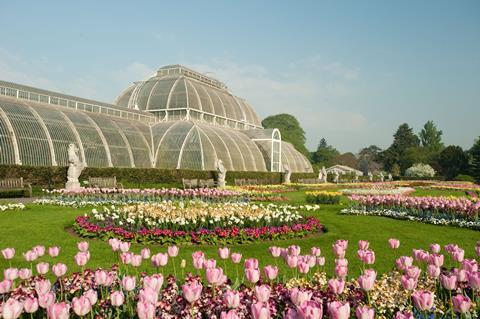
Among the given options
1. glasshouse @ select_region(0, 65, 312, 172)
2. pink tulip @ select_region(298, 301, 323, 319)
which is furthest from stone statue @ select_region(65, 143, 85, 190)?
pink tulip @ select_region(298, 301, 323, 319)

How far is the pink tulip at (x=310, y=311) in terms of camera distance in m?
2.56

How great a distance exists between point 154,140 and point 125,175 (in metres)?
13.4

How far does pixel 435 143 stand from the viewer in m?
131

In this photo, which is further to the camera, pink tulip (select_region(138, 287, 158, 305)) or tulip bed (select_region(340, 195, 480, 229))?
tulip bed (select_region(340, 195, 480, 229))

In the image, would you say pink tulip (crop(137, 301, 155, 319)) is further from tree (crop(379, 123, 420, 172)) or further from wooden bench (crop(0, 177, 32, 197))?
tree (crop(379, 123, 420, 172))

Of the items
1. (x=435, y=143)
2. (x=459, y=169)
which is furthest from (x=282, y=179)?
(x=435, y=143)

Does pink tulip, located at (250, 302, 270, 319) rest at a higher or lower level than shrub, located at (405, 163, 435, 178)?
lower

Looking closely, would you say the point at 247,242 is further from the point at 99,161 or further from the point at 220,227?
the point at 99,161

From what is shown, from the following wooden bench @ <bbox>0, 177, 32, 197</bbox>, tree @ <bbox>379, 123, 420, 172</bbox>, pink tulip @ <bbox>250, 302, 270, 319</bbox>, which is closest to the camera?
pink tulip @ <bbox>250, 302, 270, 319</bbox>

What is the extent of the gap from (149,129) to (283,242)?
38.5 m

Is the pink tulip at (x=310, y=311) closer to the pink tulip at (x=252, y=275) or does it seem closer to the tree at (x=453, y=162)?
the pink tulip at (x=252, y=275)

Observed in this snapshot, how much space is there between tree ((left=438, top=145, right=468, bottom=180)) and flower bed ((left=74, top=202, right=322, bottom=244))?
278 feet

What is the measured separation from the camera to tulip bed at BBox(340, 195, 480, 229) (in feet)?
48.2

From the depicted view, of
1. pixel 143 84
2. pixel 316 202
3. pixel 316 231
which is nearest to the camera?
pixel 316 231
